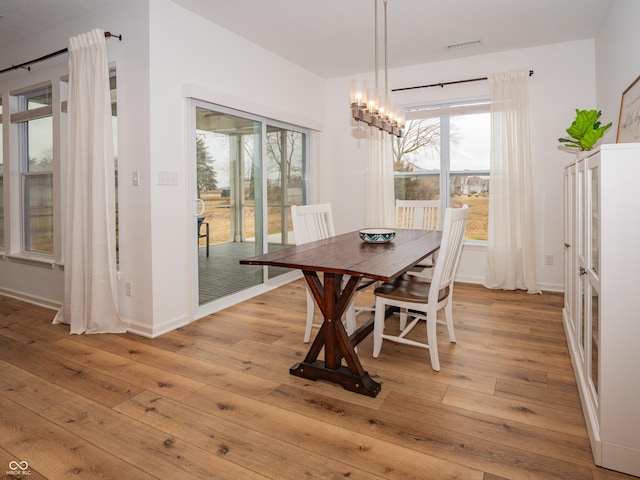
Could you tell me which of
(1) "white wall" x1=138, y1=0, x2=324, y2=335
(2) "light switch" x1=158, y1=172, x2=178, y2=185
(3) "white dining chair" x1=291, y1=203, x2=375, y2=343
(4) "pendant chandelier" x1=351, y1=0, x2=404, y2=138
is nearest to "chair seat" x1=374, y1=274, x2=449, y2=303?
(3) "white dining chair" x1=291, y1=203, x2=375, y2=343

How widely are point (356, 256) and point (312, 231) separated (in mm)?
838

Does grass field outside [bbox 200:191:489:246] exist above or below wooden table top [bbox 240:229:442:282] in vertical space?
above

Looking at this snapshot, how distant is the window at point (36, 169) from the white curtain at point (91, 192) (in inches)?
36.0

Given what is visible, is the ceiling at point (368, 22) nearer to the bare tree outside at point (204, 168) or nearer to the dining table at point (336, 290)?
the bare tree outside at point (204, 168)

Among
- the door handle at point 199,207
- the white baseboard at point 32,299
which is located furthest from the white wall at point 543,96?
the white baseboard at point 32,299

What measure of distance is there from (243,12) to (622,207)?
3.13 m

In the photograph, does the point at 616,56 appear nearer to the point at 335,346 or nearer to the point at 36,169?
the point at 335,346

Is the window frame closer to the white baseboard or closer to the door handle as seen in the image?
the white baseboard

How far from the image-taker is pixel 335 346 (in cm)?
233

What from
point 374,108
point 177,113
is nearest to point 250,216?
point 177,113

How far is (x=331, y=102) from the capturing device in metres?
5.45

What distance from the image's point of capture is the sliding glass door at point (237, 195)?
12.0 feet

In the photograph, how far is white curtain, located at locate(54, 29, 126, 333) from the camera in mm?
3090

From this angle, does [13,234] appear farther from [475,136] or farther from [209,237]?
[475,136]
